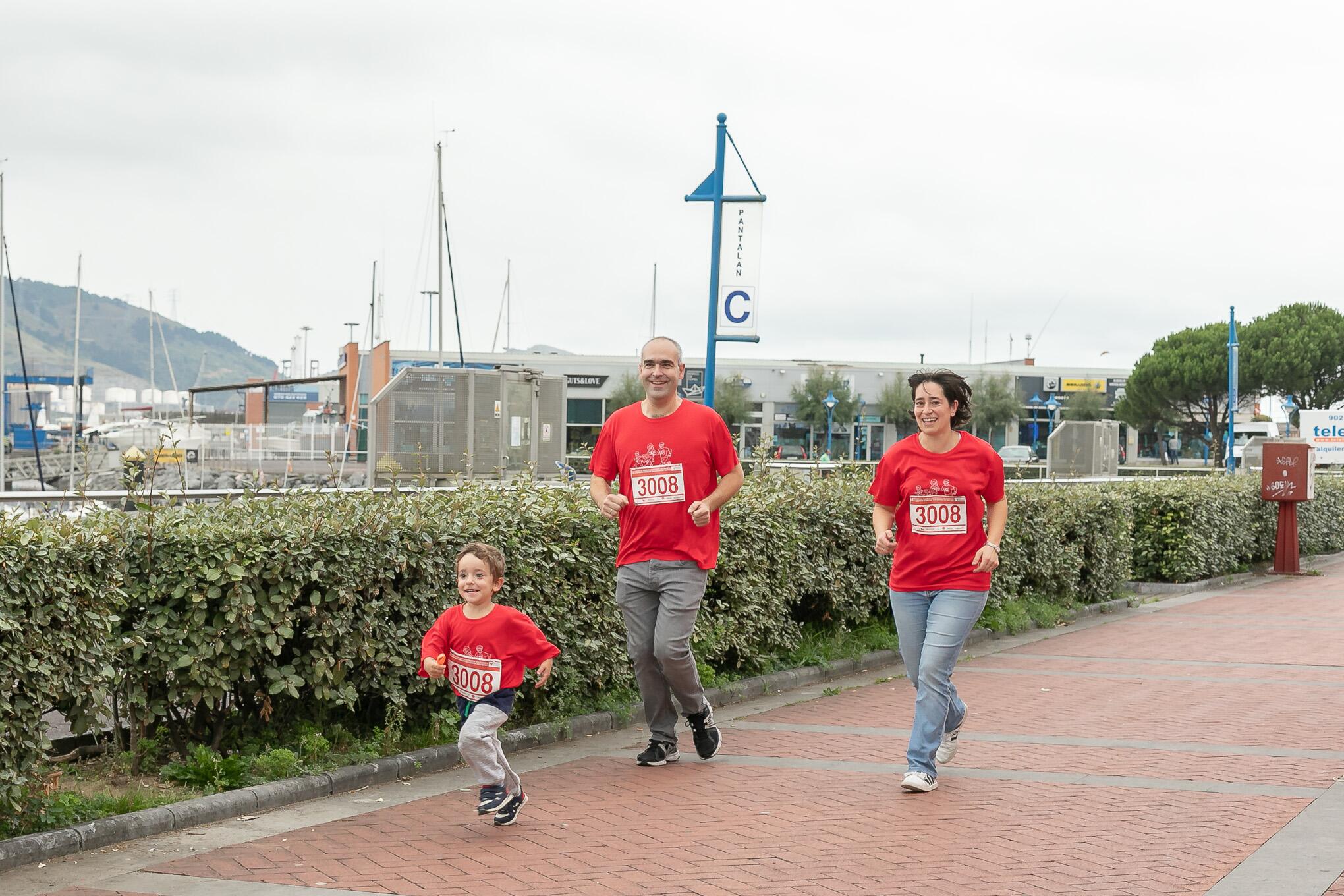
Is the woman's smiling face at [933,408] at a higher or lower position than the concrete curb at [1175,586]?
higher

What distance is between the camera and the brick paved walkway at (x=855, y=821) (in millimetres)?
5121

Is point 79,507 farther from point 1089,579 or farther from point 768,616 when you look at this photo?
point 1089,579

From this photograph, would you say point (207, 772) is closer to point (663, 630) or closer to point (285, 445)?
point (663, 630)

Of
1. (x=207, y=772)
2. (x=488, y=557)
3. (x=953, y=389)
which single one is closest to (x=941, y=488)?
(x=953, y=389)

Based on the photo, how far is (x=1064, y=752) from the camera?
754 centimetres

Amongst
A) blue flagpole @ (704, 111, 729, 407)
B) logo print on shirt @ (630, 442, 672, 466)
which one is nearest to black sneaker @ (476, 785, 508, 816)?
logo print on shirt @ (630, 442, 672, 466)

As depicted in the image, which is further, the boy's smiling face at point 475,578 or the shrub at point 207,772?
the shrub at point 207,772

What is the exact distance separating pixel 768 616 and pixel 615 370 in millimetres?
61272

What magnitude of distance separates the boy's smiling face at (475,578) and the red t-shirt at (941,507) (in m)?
1.92

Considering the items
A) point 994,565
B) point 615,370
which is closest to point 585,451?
point 994,565

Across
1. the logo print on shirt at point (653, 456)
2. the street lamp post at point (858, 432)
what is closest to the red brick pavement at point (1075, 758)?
the logo print on shirt at point (653, 456)

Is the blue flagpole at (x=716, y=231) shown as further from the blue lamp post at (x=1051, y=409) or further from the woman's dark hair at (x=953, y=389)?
the blue lamp post at (x=1051, y=409)

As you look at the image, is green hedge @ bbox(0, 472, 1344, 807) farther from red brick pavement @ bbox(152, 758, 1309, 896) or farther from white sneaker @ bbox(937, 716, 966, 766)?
white sneaker @ bbox(937, 716, 966, 766)

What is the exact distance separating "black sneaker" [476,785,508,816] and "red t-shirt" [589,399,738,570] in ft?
4.59
